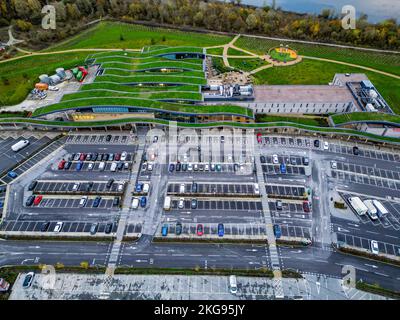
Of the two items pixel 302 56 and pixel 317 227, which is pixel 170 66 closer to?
pixel 302 56

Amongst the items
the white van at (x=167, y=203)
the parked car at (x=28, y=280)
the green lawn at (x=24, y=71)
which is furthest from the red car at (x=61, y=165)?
the green lawn at (x=24, y=71)

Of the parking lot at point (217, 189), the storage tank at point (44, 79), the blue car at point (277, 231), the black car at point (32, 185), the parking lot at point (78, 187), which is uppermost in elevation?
the storage tank at point (44, 79)

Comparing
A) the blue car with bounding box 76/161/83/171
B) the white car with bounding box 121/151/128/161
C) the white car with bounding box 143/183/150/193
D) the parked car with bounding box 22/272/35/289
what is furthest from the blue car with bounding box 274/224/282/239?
the blue car with bounding box 76/161/83/171

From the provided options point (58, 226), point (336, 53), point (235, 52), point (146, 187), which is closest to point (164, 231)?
point (146, 187)

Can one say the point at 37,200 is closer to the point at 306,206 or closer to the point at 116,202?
the point at 116,202

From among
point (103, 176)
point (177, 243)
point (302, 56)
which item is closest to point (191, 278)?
point (177, 243)

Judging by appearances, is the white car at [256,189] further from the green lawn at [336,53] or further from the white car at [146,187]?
the green lawn at [336,53]
